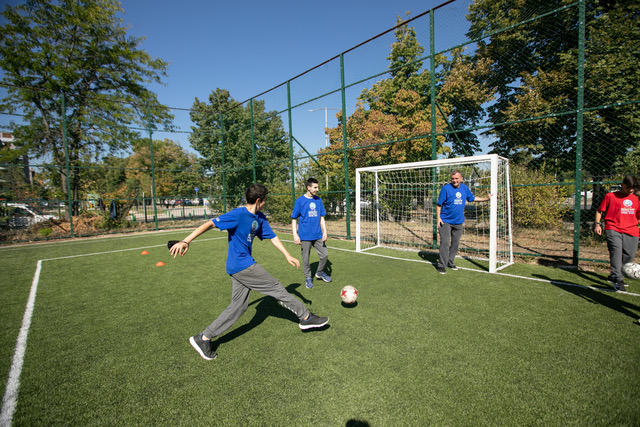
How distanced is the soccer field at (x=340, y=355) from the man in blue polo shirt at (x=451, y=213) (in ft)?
1.75

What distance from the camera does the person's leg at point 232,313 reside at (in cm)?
320

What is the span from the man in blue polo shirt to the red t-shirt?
186cm

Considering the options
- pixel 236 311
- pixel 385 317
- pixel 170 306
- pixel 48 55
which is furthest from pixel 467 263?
pixel 48 55

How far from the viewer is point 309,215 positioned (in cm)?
561

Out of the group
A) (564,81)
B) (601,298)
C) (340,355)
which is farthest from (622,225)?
(564,81)

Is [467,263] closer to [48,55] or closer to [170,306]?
[170,306]

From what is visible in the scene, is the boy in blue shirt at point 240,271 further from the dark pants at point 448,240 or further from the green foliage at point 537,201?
the green foliage at point 537,201

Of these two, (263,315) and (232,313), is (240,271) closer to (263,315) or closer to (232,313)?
(232,313)

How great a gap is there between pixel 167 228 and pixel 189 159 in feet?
93.0

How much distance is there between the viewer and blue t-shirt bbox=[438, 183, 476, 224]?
6137mm

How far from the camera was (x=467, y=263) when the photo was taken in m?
6.98

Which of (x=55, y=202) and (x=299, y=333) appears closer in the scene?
(x=299, y=333)

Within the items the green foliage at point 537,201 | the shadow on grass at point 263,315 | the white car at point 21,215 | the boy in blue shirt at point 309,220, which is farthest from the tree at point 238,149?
the shadow on grass at point 263,315

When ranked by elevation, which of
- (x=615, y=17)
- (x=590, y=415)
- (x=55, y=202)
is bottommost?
(x=590, y=415)
